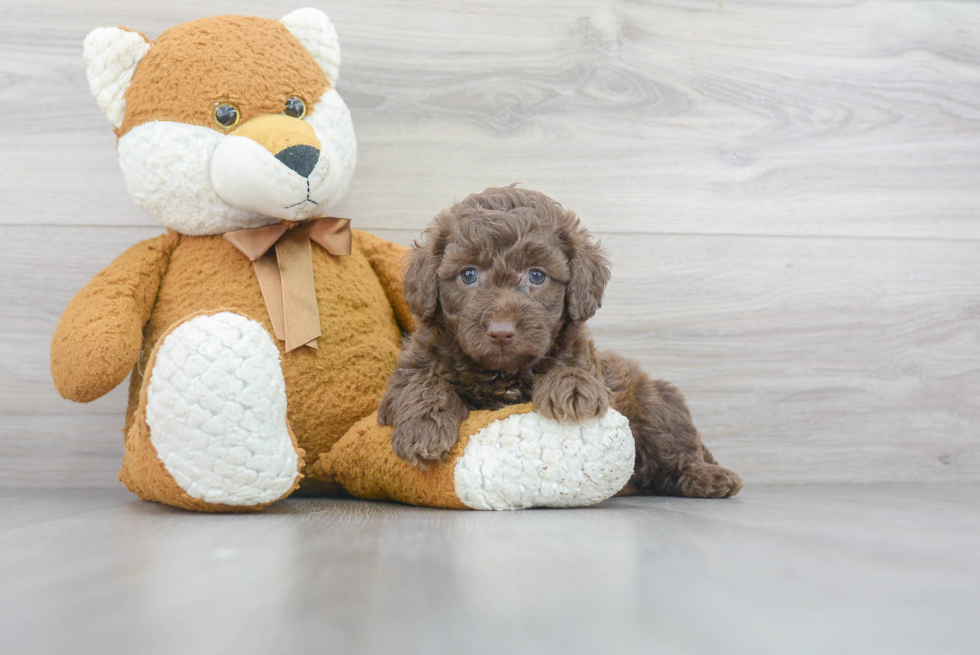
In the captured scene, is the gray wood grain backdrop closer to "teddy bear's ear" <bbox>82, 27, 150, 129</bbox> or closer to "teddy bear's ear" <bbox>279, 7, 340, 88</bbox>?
"teddy bear's ear" <bbox>279, 7, 340, 88</bbox>

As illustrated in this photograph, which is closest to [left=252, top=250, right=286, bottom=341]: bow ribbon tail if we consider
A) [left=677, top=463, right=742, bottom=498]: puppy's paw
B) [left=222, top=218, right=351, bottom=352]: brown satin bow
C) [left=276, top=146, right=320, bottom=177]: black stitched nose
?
[left=222, top=218, right=351, bottom=352]: brown satin bow

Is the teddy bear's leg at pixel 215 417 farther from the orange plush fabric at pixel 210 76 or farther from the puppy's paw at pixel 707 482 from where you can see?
the puppy's paw at pixel 707 482

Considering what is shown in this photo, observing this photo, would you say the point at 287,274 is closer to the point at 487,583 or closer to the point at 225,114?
the point at 225,114

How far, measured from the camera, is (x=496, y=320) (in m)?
1.04

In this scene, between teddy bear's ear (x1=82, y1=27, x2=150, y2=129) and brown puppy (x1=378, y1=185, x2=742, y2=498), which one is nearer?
brown puppy (x1=378, y1=185, x2=742, y2=498)

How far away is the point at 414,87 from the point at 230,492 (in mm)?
1011

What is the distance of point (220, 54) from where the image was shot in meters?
1.27

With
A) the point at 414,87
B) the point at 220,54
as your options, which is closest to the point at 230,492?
the point at 220,54

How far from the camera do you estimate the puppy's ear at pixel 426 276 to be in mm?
1134

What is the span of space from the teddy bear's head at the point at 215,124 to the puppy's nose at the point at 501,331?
436 millimetres

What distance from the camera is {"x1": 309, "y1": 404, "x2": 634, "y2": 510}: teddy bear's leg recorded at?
41.4 inches

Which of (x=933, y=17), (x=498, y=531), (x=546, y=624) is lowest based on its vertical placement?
(x=498, y=531)

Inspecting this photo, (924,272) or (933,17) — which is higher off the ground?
(933,17)

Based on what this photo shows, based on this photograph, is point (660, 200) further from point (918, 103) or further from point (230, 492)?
point (230, 492)
